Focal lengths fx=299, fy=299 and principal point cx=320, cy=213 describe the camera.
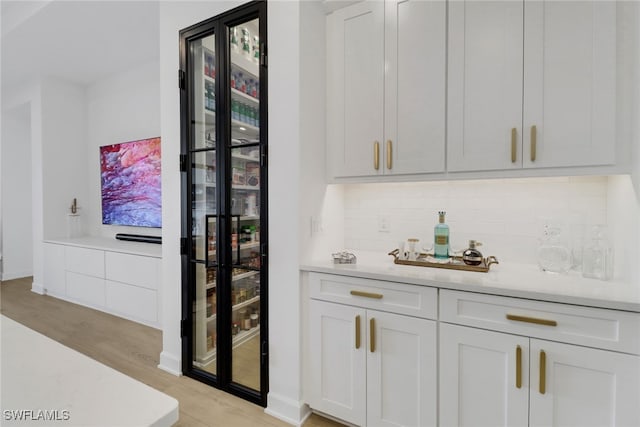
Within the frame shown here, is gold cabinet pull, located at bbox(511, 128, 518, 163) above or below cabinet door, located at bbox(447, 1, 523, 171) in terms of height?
below

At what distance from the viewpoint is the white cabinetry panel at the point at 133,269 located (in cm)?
307

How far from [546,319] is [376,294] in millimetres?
724

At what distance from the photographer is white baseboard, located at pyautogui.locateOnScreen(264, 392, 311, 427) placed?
177 centimetres

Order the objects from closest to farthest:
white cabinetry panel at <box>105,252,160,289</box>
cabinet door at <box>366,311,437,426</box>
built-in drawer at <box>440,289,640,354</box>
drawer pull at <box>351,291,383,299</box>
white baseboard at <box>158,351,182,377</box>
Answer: built-in drawer at <box>440,289,640,354</box> < cabinet door at <box>366,311,437,426</box> < drawer pull at <box>351,291,383,299</box> < white baseboard at <box>158,351,182,377</box> < white cabinetry panel at <box>105,252,160,289</box>

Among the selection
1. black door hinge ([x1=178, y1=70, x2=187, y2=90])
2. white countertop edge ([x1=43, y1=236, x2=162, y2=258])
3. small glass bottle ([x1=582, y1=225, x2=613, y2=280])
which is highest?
black door hinge ([x1=178, y1=70, x2=187, y2=90])

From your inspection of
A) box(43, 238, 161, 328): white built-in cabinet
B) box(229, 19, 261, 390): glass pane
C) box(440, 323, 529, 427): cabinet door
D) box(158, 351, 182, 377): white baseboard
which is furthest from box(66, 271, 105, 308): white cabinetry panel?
box(440, 323, 529, 427): cabinet door

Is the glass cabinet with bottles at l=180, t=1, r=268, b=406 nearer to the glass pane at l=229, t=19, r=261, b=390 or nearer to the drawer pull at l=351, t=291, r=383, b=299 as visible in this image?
the glass pane at l=229, t=19, r=261, b=390

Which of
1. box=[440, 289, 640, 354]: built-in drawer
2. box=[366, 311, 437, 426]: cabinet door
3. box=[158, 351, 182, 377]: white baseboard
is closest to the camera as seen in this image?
box=[440, 289, 640, 354]: built-in drawer

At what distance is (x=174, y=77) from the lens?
89.1 inches

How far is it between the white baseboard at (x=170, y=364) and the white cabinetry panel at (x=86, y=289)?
1.79m

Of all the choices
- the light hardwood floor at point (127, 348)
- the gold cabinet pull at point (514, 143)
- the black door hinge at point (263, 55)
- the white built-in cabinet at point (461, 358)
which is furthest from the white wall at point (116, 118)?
the gold cabinet pull at point (514, 143)

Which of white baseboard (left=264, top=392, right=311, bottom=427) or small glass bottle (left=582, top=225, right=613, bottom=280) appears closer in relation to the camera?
small glass bottle (left=582, top=225, right=613, bottom=280)

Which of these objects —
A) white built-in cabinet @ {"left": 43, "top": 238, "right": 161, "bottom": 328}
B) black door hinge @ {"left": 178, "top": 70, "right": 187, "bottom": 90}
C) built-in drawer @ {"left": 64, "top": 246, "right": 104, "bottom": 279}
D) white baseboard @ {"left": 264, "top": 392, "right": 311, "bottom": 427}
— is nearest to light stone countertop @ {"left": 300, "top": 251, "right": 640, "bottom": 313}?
white baseboard @ {"left": 264, "top": 392, "right": 311, "bottom": 427}

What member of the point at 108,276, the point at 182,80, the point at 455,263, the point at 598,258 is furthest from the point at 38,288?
the point at 598,258
